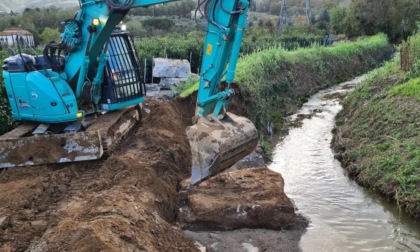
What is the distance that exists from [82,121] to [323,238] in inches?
210

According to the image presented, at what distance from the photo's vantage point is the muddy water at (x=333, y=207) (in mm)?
7152

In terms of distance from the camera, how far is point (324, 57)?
941 inches

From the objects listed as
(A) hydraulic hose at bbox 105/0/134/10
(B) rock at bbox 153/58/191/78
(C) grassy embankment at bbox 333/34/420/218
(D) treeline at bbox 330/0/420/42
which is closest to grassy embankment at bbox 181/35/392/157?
(C) grassy embankment at bbox 333/34/420/218

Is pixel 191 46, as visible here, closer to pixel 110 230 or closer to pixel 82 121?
pixel 82 121

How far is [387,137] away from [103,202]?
725 cm

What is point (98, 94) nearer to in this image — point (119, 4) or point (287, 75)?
point (119, 4)

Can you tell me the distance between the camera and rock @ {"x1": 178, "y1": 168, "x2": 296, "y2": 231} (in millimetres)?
6980

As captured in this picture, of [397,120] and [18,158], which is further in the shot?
[397,120]

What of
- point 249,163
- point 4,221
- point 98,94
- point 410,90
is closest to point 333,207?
point 249,163

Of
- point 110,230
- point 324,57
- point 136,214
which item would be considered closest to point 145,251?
point 110,230

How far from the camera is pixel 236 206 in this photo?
714 centimetres

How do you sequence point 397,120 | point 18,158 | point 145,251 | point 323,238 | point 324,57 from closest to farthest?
point 145,251, point 323,238, point 18,158, point 397,120, point 324,57

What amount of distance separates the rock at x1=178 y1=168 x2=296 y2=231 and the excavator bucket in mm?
901

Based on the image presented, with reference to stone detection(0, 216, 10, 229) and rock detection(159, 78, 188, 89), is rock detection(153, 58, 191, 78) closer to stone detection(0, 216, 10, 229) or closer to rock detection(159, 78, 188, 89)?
rock detection(159, 78, 188, 89)
